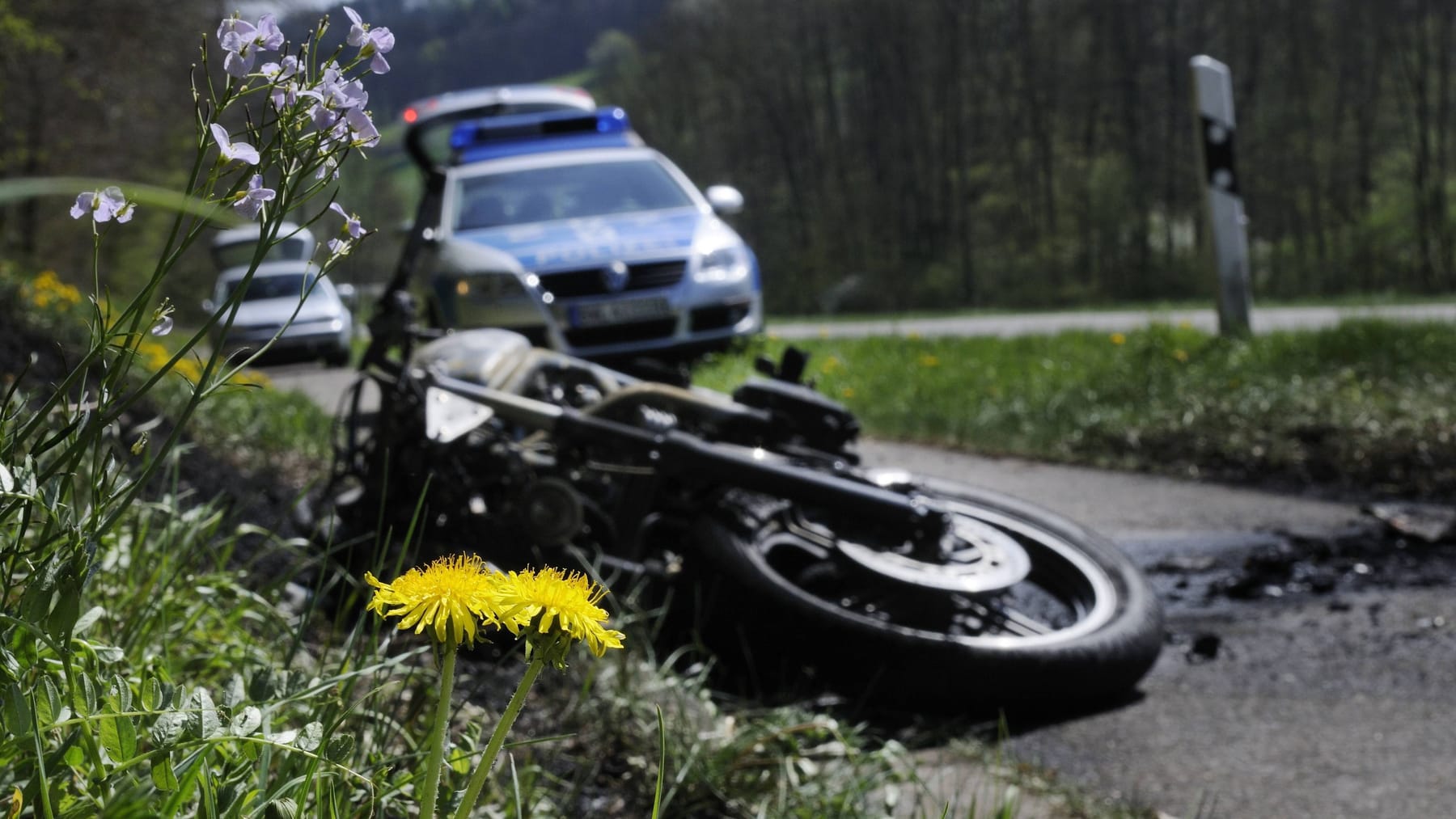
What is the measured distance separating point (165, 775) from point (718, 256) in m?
7.77

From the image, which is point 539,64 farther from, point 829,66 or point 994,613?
point 994,613

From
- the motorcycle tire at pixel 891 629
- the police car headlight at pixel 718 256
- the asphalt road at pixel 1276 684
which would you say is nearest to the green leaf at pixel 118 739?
the asphalt road at pixel 1276 684

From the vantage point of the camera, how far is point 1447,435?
5.20 metres

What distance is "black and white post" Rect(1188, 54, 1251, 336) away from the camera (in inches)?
320

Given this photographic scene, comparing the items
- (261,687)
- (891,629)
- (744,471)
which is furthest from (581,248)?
(261,687)

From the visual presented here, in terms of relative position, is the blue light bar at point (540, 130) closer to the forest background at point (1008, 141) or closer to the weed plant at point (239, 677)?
the weed plant at point (239, 677)

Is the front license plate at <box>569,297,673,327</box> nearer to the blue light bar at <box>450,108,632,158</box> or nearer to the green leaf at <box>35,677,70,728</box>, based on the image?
the blue light bar at <box>450,108,632,158</box>

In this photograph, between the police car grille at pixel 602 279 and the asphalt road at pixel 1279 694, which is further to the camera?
the police car grille at pixel 602 279

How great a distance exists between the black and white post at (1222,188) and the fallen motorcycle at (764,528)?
4.95 m

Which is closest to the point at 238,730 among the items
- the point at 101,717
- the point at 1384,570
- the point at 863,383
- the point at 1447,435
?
the point at 101,717

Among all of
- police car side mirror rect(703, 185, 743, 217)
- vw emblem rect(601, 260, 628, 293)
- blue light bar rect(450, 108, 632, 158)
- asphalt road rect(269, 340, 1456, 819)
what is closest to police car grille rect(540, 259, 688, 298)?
vw emblem rect(601, 260, 628, 293)

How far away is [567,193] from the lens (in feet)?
30.3

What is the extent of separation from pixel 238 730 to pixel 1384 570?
388cm

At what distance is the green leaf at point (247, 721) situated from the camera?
3.55 ft
